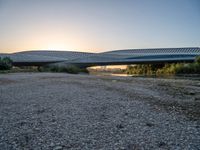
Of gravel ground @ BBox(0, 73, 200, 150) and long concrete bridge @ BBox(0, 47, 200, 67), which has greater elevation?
long concrete bridge @ BBox(0, 47, 200, 67)

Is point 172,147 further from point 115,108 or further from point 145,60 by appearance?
point 145,60

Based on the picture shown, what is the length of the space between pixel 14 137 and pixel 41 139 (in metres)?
0.82

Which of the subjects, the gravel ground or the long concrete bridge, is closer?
the gravel ground

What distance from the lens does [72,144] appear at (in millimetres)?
6113

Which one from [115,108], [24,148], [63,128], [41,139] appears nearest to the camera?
[24,148]

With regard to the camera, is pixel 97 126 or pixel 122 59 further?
pixel 122 59

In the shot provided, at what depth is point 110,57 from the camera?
8825 cm

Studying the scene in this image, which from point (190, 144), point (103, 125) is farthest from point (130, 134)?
point (190, 144)

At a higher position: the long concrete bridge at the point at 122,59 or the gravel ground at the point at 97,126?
the long concrete bridge at the point at 122,59

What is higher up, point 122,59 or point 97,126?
point 122,59

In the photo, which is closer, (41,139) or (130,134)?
(41,139)

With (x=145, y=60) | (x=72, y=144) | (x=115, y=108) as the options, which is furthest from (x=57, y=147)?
(x=145, y=60)

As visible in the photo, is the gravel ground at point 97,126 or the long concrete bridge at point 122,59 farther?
the long concrete bridge at point 122,59

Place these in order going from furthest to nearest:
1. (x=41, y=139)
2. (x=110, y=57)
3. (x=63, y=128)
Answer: (x=110, y=57) < (x=63, y=128) < (x=41, y=139)
